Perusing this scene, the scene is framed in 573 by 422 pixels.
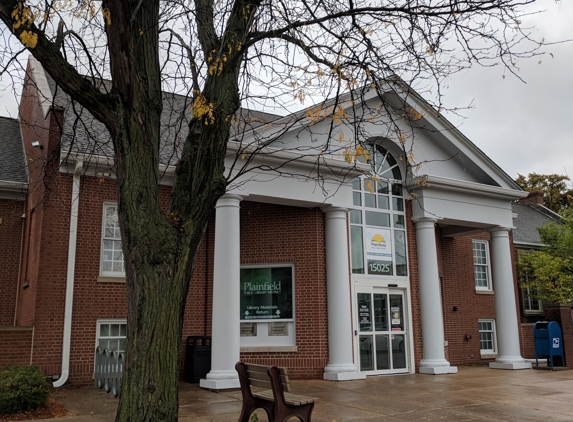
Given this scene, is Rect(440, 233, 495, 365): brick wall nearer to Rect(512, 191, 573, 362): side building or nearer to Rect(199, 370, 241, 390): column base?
Rect(512, 191, 573, 362): side building

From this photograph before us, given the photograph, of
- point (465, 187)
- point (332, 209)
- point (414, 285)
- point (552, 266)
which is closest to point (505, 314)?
point (414, 285)

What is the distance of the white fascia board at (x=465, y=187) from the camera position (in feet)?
53.0

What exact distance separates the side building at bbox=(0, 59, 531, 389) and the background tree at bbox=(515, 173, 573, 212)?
31927 mm

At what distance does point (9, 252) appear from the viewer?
15.5 meters

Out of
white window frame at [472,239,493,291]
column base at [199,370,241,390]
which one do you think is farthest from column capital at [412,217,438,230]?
column base at [199,370,241,390]

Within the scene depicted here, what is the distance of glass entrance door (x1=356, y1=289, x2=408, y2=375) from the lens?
1521 cm

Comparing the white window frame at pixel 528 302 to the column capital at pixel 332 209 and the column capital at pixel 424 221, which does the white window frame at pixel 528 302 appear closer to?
the column capital at pixel 424 221

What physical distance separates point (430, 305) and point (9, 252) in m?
11.4

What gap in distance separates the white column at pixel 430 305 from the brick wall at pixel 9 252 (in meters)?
10.9

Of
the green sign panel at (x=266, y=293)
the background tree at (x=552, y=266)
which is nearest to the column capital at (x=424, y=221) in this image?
the green sign panel at (x=266, y=293)

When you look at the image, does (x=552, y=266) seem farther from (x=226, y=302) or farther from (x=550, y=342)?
(x=226, y=302)

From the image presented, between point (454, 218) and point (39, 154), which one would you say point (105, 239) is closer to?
point (39, 154)

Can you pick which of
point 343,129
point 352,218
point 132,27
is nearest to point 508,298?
point 352,218

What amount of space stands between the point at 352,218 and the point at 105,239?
253 inches
